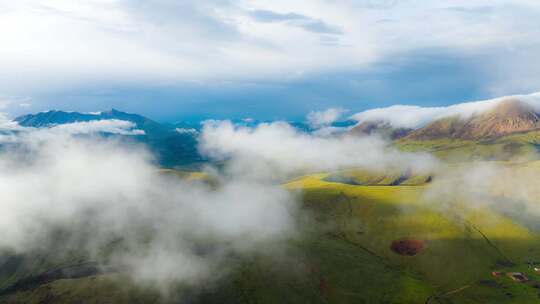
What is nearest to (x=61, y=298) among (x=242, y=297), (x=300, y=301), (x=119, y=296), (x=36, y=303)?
(x=36, y=303)

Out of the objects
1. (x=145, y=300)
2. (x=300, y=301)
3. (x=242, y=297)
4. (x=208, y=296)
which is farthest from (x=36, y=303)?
(x=300, y=301)

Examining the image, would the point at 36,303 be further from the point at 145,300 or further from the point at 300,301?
the point at 300,301

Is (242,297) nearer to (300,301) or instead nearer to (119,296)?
(300,301)

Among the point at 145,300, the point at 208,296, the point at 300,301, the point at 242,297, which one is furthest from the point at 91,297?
the point at 300,301

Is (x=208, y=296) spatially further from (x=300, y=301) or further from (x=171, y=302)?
(x=300, y=301)

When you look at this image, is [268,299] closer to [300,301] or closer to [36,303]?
[300,301]

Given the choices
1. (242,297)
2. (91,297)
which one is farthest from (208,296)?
(91,297)
